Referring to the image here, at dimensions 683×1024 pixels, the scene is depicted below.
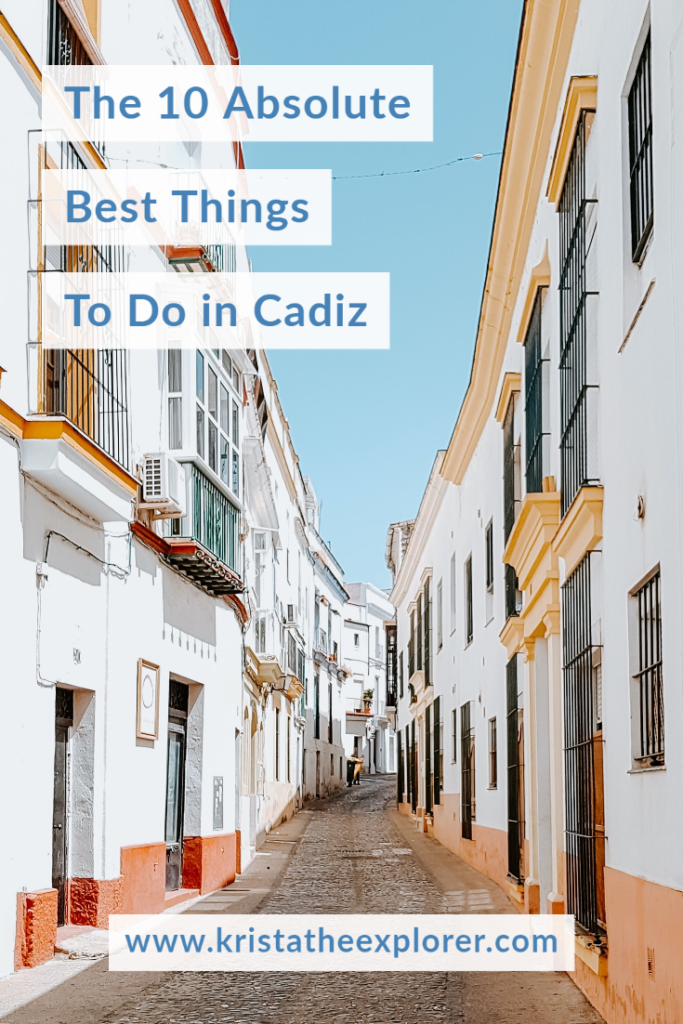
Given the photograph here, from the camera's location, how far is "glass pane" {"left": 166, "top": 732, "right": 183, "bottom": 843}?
41.8 feet

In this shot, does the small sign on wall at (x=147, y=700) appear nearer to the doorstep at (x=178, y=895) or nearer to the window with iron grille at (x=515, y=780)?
the doorstep at (x=178, y=895)

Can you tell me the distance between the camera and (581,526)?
743cm

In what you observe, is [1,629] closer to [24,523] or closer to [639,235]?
[24,523]

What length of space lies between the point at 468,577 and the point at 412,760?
1338 cm

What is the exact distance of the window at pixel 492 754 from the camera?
15.0 metres

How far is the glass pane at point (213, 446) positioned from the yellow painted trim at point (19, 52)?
5267mm

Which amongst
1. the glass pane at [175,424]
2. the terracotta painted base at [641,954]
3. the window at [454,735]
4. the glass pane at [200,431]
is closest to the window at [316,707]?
the window at [454,735]

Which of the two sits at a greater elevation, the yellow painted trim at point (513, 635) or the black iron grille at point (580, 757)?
the yellow painted trim at point (513, 635)

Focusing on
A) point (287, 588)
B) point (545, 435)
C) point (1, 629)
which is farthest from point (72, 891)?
point (287, 588)

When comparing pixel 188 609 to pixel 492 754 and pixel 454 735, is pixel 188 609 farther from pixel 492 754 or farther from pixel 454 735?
pixel 454 735

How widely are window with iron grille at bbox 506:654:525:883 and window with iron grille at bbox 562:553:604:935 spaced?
404cm

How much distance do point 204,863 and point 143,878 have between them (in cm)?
245

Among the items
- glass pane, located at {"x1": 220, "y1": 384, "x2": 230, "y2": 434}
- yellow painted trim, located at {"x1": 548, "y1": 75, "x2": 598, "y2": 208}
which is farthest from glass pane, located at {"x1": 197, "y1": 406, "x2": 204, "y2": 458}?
yellow painted trim, located at {"x1": 548, "y1": 75, "x2": 598, "y2": 208}

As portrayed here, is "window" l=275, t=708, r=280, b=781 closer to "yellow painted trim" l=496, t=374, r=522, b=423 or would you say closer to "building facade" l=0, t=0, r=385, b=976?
"building facade" l=0, t=0, r=385, b=976
